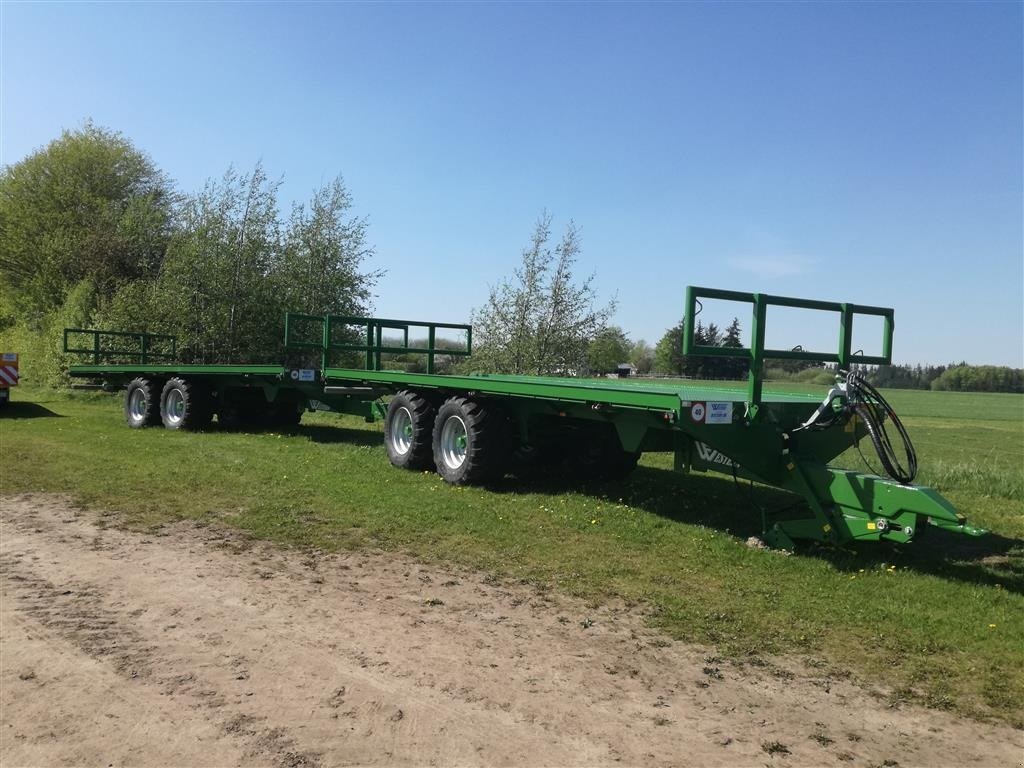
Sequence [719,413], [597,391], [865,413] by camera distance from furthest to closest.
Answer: [597,391], [719,413], [865,413]

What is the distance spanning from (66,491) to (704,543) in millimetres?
6678

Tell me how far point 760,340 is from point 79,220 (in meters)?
33.4

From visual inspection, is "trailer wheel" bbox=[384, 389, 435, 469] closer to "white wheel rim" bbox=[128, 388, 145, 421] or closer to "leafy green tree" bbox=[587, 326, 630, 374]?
"white wheel rim" bbox=[128, 388, 145, 421]

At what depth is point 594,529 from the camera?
23.2 feet

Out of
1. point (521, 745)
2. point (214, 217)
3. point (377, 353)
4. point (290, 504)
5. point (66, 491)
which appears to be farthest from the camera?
point (214, 217)

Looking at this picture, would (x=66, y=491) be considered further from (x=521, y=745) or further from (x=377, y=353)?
(x=521, y=745)

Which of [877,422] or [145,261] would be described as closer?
[877,422]

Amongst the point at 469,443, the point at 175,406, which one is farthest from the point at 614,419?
the point at 175,406

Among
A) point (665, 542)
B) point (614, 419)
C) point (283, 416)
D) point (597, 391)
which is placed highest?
point (597, 391)

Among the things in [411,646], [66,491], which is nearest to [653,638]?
[411,646]

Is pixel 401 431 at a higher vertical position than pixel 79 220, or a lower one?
lower

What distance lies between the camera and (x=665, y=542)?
263 inches

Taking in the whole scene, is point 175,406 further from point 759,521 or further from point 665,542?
point 759,521

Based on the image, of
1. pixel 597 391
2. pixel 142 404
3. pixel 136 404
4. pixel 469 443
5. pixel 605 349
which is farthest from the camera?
pixel 605 349
